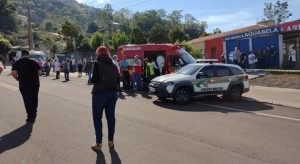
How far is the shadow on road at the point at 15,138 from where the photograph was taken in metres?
7.64

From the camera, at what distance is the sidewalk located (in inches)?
613

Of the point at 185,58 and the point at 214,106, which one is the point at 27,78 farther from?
the point at 185,58

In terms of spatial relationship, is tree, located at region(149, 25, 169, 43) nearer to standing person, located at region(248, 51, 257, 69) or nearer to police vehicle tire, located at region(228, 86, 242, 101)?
standing person, located at region(248, 51, 257, 69)

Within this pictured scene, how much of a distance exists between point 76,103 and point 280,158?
27.3 ft

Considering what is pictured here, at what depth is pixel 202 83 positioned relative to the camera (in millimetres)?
15570

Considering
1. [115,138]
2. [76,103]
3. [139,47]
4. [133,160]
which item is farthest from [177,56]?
[133,160]

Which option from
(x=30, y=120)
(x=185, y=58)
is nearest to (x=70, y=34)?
(x=185, y=58)

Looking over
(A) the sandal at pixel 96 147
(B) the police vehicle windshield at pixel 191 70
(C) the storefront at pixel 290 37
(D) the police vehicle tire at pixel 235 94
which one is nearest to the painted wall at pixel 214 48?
(C) the storefront at pixel 290 37

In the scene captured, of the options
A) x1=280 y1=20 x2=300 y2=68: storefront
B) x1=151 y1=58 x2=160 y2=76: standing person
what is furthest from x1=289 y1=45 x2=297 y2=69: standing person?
x1=151 y1=58 x2=160 y2=76: standing person

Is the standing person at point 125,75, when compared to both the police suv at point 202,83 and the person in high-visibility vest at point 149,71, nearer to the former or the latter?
the person in high-visibility vest at point 149,71

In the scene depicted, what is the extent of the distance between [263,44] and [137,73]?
14215 mm

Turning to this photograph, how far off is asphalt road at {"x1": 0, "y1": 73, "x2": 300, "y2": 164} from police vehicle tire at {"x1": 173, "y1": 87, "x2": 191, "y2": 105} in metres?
1.16

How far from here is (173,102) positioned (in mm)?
15492

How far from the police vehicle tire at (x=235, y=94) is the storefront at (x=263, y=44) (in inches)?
552
